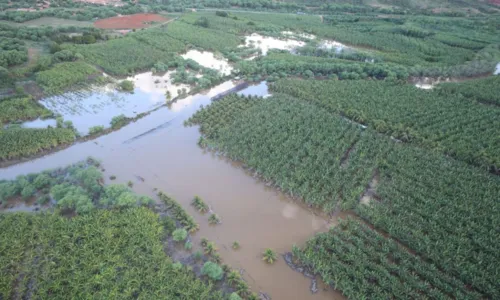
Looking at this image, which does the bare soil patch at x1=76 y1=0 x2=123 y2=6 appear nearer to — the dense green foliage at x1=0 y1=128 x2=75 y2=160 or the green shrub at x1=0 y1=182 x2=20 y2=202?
the dense green foliage at x1=0 y1=128 x2=75 y2=160

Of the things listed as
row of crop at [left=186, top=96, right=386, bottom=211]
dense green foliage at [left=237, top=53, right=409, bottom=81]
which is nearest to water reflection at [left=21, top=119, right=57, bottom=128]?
row of crop at [left=186, top=96, right=386, bottom=211]

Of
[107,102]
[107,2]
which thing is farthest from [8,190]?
[107,2]

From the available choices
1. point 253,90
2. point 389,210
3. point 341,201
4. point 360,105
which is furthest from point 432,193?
point 253,90

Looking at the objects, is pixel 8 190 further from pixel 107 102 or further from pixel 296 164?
pixel 296 164

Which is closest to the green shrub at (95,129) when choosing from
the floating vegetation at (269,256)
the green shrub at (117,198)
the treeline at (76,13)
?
the green shrub at (117,198)

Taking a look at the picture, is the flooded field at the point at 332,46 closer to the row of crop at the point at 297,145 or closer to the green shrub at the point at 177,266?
the row of crop at the point at 297,145

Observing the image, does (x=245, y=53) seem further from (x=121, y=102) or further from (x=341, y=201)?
(x=341, y=201)
